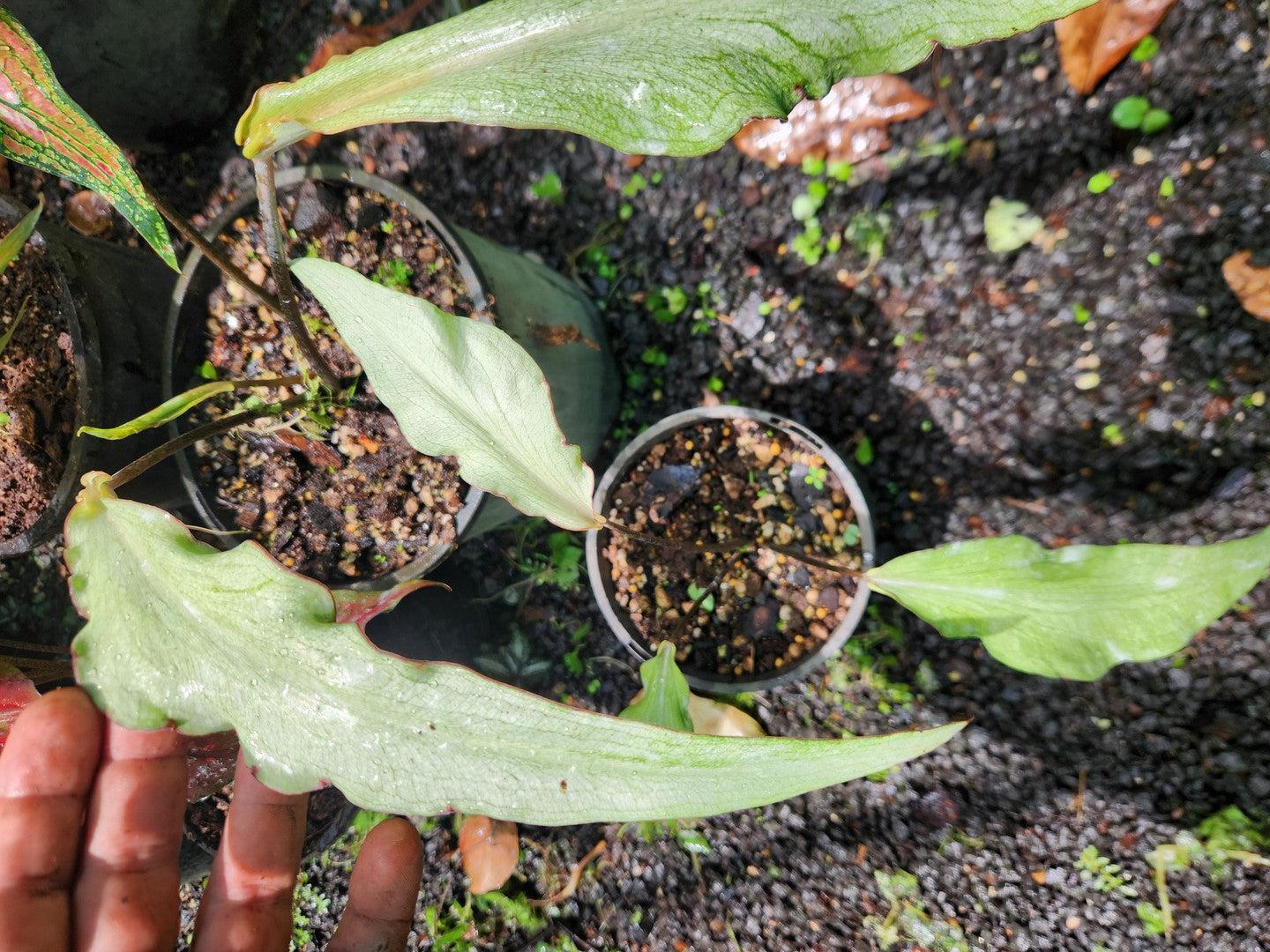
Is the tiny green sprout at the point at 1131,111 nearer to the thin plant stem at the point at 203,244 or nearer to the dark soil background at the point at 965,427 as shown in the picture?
the dark soil background at the point at 965,427

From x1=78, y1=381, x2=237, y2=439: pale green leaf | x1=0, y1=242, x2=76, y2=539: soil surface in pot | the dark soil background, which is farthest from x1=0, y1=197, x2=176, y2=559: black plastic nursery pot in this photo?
the dark soil background

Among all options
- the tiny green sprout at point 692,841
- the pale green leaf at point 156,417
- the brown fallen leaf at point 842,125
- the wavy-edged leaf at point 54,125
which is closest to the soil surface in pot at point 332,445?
the pale green leaf at point 156,417

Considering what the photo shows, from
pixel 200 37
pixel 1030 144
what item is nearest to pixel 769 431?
pixel 1030 144

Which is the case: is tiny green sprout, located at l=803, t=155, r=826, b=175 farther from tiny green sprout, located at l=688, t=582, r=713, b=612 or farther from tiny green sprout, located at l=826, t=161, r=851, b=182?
tiny green sprout, located at l=688, t=582, r=713, b=612

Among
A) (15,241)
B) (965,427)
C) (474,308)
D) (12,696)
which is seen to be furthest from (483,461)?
(965,427)

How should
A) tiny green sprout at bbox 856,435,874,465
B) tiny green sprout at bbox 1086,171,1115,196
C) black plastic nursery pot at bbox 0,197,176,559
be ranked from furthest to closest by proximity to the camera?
tiny green sprout at bbox 856,435,874,465, tiny green sprout at bbox 1086,171,1115,196, black plastic nursery pot at bbox 0,197,176,559

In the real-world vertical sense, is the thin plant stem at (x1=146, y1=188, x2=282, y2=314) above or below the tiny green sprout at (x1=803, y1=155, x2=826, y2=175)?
below
